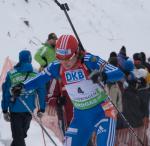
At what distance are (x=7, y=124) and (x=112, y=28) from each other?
13.7 metres

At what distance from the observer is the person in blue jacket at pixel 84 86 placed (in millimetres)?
5512

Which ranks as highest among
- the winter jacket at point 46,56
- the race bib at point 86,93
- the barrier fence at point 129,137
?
the winter jacket at point 46,56

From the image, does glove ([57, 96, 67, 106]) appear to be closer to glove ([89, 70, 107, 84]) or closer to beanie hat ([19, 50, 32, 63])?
beanie hat ([19, 50, 32, 63])

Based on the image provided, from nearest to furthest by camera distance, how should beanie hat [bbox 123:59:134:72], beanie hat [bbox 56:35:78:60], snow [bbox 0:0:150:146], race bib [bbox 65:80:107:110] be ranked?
1. beanie hat [bbox 56:35:78:60]
2. race bib [bbox 65:80:107:110]
3. beanie hat [bbox 123:59:134:72]
4. snow [bbox 0:0:150:146]

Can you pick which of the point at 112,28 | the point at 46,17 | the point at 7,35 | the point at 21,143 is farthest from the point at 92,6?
the point at 21,143

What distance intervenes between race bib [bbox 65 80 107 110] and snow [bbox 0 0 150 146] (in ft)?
25.3

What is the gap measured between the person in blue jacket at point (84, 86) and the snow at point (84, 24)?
7.63 m

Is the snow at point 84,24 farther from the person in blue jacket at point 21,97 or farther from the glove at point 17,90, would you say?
the glove at point 17,90

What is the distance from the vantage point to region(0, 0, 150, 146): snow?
16375mm

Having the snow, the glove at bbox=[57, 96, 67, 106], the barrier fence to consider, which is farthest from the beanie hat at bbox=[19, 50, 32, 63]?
the snow

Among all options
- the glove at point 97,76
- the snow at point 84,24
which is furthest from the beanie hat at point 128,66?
the snow at point 84,24

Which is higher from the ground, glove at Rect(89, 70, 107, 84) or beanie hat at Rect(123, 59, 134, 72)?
glove at Rect(89, 70, 107, 84)

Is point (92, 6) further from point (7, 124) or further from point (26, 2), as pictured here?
point (7, 124)

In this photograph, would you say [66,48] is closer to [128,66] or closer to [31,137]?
[128,66]
